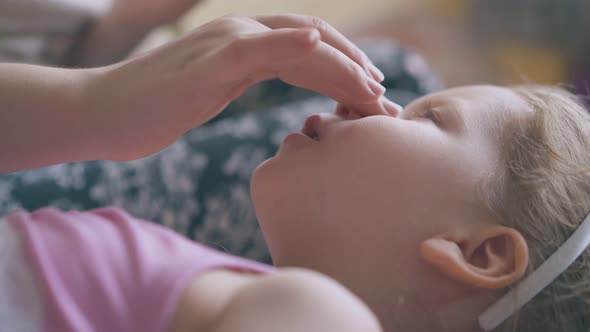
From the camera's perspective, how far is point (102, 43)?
134 cm

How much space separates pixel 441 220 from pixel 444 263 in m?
0.05

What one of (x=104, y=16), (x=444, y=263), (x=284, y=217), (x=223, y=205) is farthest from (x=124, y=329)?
(x=104, y=16)

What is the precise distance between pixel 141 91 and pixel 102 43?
0.81m

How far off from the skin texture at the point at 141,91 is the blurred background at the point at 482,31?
1725mm

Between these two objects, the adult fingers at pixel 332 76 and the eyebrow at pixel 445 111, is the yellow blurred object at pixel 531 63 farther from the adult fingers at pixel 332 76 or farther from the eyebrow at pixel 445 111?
the adult fingers at pixel 332 76

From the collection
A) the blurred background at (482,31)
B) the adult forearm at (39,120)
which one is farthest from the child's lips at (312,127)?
the blurred background at (482,31)

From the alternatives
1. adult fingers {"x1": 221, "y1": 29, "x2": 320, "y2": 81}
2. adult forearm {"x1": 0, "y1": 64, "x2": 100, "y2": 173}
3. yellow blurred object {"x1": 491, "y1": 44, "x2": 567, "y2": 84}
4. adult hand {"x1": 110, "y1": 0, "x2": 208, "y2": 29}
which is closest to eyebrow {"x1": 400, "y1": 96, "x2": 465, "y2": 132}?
adult fingers {"x1": 221, "y1": 29, "x2": 320, "y2": 81}

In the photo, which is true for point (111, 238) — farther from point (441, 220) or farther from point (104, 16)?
point (104, 16)

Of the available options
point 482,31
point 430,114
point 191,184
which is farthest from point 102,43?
point 482,31

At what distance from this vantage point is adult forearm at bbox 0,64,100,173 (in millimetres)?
603

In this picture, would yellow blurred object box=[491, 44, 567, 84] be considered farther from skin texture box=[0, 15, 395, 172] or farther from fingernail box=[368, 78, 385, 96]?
skin texture box=[0, 15, 395, 172]

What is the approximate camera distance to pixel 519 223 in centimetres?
68

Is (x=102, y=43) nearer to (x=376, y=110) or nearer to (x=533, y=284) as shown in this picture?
(x=376, y=110)

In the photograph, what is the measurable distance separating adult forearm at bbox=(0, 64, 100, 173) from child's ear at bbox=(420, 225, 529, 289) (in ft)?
1.25
